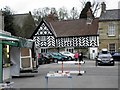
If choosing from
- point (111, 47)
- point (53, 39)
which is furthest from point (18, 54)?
point (53, 39)

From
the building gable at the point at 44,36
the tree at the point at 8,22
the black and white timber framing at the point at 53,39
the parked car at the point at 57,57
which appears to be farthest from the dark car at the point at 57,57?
the building gable at the point at 44,36

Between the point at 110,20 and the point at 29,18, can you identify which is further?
the point at 29,18

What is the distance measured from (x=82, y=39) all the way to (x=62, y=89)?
5395cm

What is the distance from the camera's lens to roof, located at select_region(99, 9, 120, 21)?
213 feet

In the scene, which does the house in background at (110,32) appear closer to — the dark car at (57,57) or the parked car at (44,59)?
the dark car at (57,57)

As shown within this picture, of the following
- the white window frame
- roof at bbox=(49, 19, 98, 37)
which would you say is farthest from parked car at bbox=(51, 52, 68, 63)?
roof at bbox=(49, 19, 98, 37)

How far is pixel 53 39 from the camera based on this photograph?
72.8 meters

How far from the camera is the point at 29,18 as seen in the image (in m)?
93.0

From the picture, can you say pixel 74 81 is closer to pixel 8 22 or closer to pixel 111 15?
pixel 8 22

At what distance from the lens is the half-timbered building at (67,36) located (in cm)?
6975

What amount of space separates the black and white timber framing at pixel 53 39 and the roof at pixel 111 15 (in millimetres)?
5156

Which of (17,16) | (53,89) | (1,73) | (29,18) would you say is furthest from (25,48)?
(17,16)

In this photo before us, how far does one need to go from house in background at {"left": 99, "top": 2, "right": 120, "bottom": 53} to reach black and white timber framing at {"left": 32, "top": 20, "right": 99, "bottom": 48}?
4.15 m

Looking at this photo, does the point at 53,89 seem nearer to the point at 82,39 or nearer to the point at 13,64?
the point at 13,64
